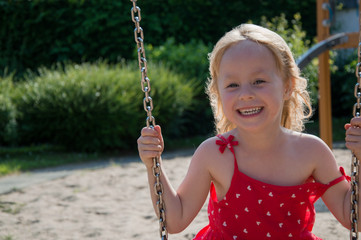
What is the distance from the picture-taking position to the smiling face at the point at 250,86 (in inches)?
72.6

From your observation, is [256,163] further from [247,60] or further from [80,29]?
[80,29]

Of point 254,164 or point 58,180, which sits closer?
point 254,164

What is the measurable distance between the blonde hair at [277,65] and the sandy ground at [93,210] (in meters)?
1.22

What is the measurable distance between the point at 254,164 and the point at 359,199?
1.31ft

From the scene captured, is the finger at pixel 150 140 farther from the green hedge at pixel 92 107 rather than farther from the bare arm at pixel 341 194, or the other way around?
the green hedge at pixel 92 107

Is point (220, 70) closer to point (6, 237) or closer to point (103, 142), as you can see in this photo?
point (6, 237)

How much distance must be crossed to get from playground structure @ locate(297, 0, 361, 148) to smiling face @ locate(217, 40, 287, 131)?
3.02 metres

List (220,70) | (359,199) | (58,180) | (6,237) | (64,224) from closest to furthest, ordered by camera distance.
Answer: (359,199), (220,70), (6,237), (64,224), (58,180)

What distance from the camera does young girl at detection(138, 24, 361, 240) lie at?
1.87 meters

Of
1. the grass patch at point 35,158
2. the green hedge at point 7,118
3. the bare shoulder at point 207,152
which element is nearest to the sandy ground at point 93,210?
the grass patch at point 35,158

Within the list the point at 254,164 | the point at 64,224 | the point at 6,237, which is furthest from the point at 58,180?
the point at 254,164

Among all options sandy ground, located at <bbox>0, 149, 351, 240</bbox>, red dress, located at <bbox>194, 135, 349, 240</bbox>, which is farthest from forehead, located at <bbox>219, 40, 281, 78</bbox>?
sandy ground, located at <bbox>0, 149, 351, 240</bbox>

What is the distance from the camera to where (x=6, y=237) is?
346 cm

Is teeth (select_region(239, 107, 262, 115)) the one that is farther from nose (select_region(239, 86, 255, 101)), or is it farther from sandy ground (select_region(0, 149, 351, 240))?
sandy ground (select_region(0, 149, 351, 240))
